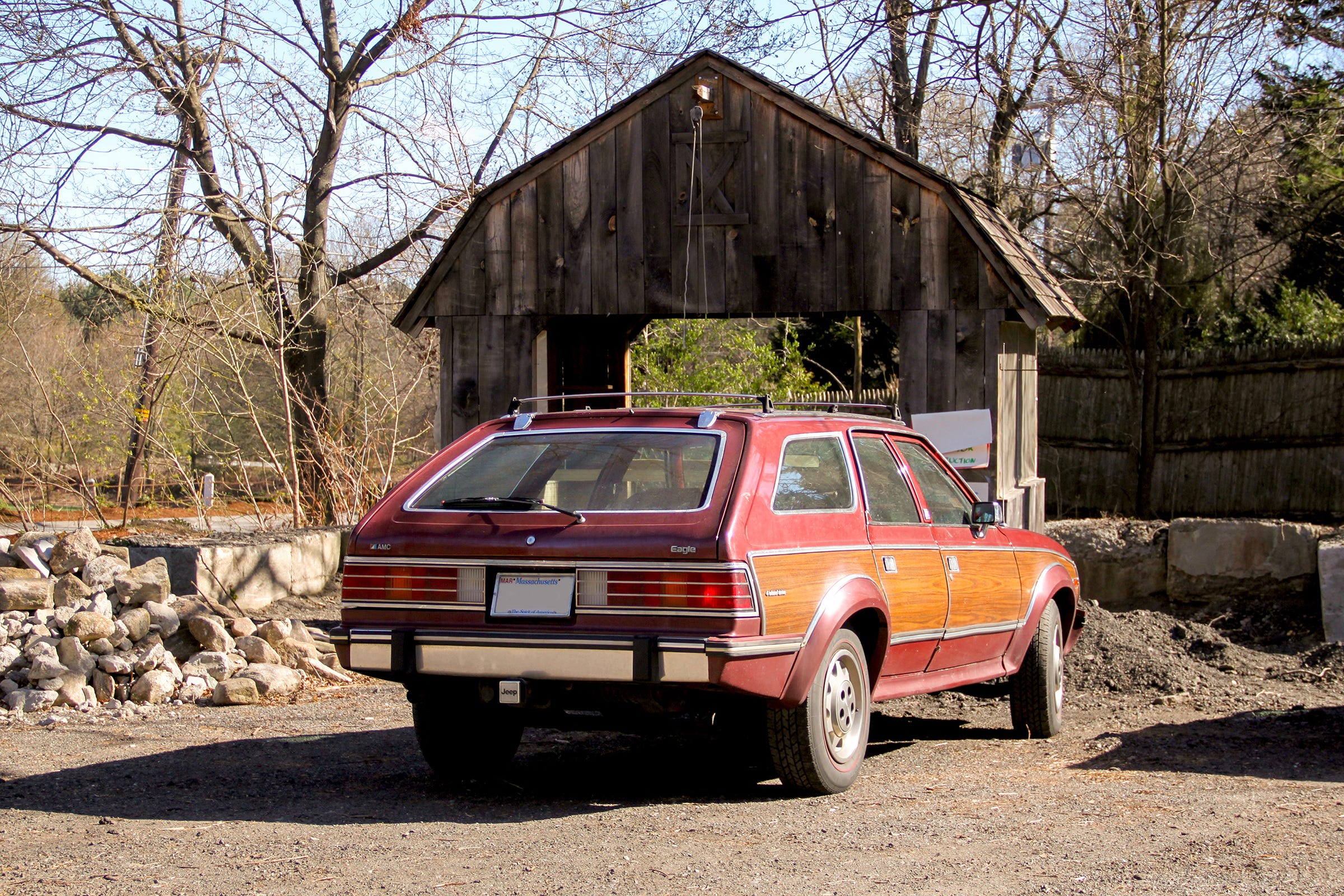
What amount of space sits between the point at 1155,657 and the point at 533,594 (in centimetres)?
558

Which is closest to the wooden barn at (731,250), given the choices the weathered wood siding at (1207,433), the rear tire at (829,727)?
the rear tire at (829,727)

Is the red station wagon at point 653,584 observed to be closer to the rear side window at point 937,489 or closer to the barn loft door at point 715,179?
the rear side window at point 937,489

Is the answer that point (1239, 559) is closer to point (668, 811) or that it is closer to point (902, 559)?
point (902, 559)

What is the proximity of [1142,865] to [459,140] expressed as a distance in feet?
47.4

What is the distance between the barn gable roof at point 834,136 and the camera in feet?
33.6

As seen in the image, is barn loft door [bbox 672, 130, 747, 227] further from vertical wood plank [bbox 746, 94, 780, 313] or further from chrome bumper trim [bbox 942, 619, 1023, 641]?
chrome bumper trim [bbox 942, 619, 1023, 641]

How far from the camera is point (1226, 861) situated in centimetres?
447

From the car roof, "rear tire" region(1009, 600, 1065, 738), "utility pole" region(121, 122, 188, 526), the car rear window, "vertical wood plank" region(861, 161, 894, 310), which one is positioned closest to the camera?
the car rear window

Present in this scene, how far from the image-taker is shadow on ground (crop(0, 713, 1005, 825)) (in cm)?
541

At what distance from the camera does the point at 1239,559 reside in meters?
11.2

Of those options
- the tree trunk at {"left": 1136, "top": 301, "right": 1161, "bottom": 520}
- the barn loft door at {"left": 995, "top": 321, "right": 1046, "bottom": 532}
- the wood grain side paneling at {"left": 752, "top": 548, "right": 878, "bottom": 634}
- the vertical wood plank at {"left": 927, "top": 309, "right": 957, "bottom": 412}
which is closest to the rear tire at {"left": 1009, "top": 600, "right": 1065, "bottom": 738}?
the wood grain side paneling at {"left": 752, "top": 548, "right": 878, "bottom": 634}

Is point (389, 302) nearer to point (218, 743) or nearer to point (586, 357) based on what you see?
point (586, 357)

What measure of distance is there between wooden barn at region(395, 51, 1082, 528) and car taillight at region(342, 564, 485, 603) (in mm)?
5707

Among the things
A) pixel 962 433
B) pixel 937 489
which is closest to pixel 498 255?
pixel 962 433
